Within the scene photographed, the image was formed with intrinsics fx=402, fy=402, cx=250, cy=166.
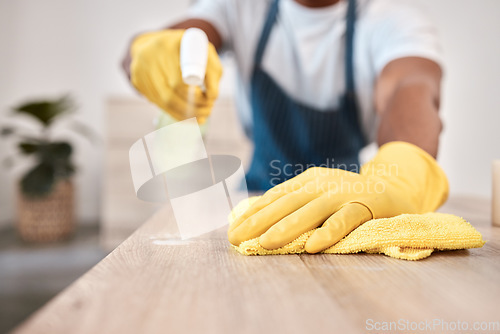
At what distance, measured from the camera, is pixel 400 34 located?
100 centimetres

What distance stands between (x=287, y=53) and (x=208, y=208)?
70cm

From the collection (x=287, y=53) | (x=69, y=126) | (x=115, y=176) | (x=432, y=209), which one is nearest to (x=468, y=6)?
(x=287, y=53)

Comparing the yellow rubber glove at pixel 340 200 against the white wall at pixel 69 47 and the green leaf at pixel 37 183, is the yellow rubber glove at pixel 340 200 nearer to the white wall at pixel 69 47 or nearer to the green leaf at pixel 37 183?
the green leaf at pixel 37 183

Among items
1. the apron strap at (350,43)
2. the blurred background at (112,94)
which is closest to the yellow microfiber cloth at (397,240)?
the apron strap at (350,43)

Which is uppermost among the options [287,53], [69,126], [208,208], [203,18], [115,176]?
[203,18]

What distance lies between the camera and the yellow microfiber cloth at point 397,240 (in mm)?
435

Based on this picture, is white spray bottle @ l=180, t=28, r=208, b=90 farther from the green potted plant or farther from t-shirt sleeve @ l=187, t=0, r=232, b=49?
the green potted plant

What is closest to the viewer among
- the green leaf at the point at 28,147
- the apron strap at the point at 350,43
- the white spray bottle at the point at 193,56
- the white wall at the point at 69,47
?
the white spray bottle at the point at 193,56

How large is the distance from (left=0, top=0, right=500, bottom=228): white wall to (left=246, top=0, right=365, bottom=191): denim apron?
7.84 ft

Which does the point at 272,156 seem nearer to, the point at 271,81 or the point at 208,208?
the point at 271,81

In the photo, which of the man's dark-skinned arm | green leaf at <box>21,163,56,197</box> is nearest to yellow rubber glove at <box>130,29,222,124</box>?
the man's dark-skinned arm

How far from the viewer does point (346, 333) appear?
252 mm

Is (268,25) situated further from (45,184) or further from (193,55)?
(45,184)

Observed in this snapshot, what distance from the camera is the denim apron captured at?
1.15 metres
